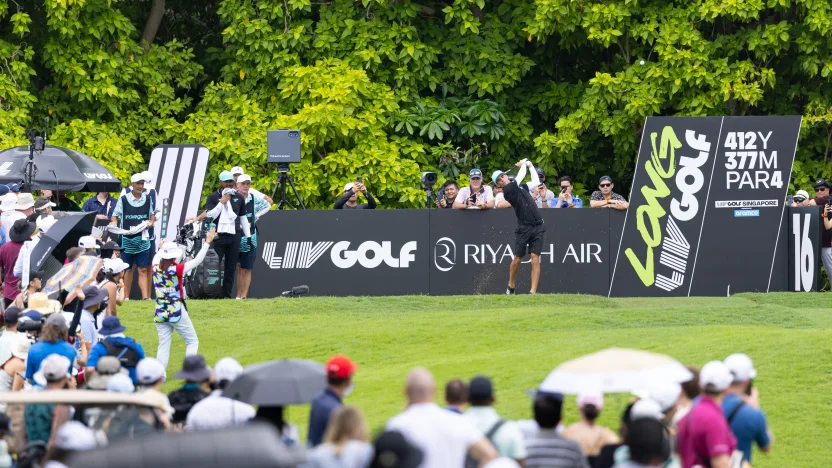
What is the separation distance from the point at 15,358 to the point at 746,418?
6.51 meters

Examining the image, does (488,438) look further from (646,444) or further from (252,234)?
(252,234)

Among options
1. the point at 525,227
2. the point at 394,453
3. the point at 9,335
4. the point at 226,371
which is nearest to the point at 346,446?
the point at 394,453

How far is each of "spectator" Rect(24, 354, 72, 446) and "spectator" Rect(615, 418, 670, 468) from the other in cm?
381

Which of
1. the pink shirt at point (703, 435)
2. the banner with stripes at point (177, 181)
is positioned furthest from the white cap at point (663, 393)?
the banner with stripes at point (177, 181)

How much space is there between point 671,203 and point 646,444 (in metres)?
15.6

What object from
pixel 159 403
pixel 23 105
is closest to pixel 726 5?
pixel 23 105

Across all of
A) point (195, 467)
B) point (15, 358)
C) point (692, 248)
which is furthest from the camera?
point (692, 248)

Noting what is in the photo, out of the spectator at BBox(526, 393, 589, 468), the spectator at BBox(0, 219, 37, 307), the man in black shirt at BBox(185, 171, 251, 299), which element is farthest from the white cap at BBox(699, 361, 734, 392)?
the man in black shirt at BBox(185, 171, 251, 299)

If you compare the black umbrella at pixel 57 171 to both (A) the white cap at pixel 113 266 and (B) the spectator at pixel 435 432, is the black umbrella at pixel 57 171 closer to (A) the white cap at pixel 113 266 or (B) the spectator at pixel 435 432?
(A) the white cap at pixel 113 266

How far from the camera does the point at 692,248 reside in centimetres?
2264

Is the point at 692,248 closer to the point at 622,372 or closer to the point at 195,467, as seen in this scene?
the point at 622,372

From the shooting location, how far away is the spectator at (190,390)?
994 centimetres

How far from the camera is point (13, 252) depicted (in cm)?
1562

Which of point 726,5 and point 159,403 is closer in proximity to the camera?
point 159,403
